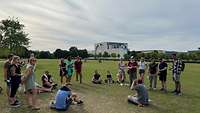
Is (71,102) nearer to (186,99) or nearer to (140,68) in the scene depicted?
(186,99)

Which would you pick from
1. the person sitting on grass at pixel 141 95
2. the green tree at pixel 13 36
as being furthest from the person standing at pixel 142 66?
the green tree at pixel 13 36

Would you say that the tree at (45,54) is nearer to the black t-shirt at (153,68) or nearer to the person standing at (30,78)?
the black t-shirt at (153,68)

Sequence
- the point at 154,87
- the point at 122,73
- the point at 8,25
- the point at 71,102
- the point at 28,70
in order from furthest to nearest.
Answer: the point at 8,25, the point at 122,73, the point at 154,87, the point at 71,102, the point at 28,70

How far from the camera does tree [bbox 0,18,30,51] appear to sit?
66.6 meters

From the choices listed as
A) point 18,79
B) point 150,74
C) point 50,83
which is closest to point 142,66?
point 150,74

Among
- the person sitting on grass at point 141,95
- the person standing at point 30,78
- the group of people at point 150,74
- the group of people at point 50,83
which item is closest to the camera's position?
the person standing at point 30,78

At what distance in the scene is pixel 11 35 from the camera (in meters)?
66.9

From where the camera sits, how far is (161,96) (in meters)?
18.5

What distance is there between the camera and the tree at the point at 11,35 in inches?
2623

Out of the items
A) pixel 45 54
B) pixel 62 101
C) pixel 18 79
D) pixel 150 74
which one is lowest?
pixel 62 101

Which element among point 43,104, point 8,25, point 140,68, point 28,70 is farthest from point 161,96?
point 8,25

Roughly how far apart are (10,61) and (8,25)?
5594 centimetres

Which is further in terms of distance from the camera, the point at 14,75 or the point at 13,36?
the point at 13,36

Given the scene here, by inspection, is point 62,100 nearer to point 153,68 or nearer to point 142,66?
point 153,68
